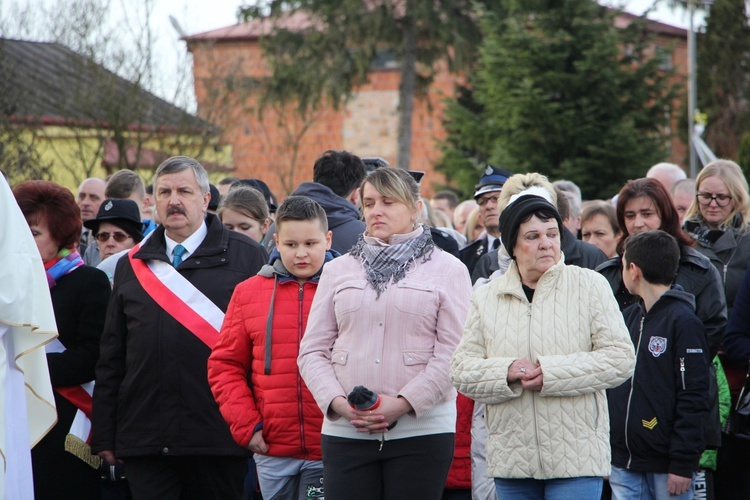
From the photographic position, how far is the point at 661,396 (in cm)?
575

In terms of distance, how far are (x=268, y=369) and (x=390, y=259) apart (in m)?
0.91

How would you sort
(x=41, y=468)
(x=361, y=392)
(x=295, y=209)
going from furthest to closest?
(x=41, y=468) < (x=295, y=209) < (x=361, y=392)

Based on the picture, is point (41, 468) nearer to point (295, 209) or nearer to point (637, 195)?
point (295, 209)

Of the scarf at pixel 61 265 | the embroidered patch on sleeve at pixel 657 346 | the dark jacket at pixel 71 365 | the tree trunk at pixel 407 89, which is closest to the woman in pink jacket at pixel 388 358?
the embroidered patch on sleeve at pixel 657 346

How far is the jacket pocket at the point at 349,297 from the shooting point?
195 inches

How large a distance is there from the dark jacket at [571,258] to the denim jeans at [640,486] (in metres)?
1.41

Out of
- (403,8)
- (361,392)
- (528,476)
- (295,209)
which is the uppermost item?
(403,8)

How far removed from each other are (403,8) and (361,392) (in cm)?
2682

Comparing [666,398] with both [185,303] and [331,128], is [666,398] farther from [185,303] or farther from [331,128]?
[331,128]

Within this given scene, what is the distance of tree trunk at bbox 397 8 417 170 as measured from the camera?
30.1 metres

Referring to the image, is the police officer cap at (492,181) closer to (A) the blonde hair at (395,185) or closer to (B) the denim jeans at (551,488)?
(A) the blonde hair at (395,185)

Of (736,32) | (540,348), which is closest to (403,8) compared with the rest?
(736,32)

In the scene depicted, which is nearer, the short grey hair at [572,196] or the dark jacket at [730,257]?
the dark jacket at [730,257]

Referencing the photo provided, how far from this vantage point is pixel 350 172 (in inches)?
281
